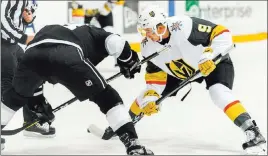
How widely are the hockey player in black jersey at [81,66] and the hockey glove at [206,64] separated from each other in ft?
0.91

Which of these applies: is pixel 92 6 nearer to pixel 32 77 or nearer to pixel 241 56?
pixel 241 56

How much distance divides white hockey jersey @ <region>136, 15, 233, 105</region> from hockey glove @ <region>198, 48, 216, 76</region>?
70mm

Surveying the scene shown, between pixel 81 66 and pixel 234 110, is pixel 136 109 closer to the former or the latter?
pixel 234 110

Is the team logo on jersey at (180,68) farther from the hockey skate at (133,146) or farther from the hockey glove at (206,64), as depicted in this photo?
the hockey skate at (133,146)

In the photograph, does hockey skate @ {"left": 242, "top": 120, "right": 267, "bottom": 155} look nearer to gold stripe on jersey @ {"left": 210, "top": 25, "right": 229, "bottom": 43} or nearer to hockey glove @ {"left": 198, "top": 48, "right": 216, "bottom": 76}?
hockey glove @ {"left": 198, "top": 48, "right": 216, "bottom": 76}

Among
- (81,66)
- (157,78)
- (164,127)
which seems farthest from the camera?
(164,127)

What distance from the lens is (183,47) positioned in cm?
279

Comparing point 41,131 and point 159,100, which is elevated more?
point 159,100

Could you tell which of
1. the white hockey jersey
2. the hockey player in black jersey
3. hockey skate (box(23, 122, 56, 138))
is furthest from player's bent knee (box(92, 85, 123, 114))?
hockey skate (box(23, 122, 56, 138))

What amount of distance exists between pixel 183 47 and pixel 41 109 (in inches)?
25.4

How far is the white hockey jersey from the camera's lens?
2.72 meters

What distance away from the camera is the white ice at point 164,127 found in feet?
9.05

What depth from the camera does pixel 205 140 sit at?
293 cm

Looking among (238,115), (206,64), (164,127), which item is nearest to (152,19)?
(206,64)
